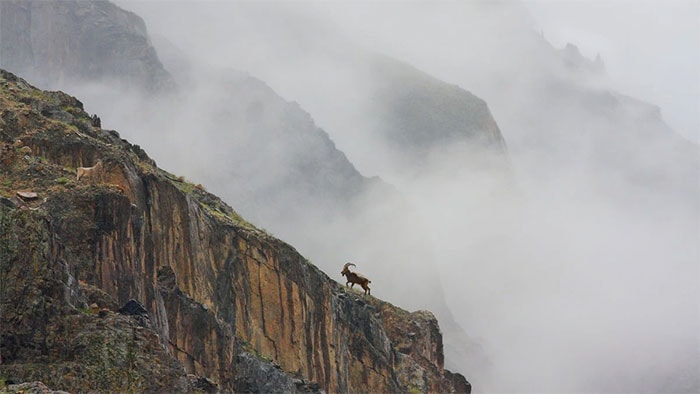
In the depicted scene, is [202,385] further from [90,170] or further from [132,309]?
[90,170]

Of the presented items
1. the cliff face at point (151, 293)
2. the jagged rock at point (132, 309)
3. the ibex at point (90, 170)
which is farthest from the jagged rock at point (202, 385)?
the ibex at point (90, 170)

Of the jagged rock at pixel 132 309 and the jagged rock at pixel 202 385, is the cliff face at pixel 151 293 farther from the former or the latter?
the jagged rock at pixel 132 309

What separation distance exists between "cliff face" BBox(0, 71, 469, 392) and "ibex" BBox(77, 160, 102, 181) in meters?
0.34

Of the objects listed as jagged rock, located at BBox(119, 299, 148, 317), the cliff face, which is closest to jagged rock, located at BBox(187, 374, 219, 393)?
the cliff face

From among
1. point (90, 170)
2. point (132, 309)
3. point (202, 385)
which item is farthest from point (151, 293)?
point (202, 385)

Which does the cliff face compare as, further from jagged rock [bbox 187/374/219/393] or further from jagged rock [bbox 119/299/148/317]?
jagged rock [bbox 119/299/148/317]

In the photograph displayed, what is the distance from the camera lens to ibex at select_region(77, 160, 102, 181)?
5138 cm

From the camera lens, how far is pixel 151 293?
5159cm

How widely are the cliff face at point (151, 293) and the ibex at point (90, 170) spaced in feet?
1.11

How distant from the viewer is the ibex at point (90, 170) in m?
51.4

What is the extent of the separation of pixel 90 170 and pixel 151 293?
18.1 feet

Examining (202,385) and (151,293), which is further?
(151,293)

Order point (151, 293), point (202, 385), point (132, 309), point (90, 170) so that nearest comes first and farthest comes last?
point (202, 385)
point (132, 309)
point (151, 293)
point (90, 170)

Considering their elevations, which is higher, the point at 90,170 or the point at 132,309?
the point at 90,170
